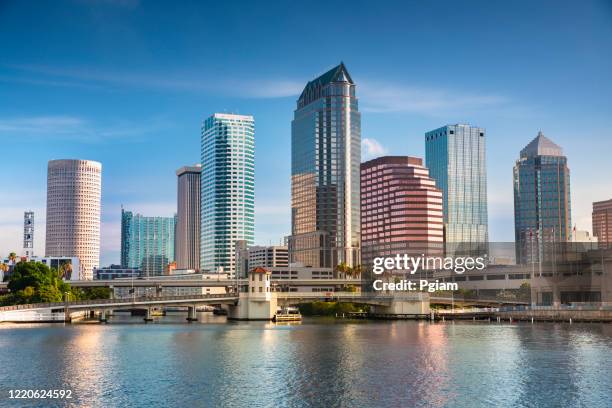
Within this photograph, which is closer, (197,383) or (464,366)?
(197,383)

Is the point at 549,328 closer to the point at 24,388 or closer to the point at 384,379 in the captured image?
the point at 384,379

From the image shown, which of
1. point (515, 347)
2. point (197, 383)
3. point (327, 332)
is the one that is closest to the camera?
point (197, 383)

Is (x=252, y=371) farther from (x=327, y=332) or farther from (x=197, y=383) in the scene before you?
(x=327, y=332)

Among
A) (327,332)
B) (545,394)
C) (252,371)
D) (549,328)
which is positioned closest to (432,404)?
(545,394)

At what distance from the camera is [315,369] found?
→ 94375 mm

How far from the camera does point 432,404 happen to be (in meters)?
71.6

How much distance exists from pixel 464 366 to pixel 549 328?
72936 mm

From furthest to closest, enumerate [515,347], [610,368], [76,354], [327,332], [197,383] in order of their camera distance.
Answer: [327,332], [515,347], [76,354], [610,368], [197,383]

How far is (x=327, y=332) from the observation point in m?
157

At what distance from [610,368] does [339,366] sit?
31.1 m

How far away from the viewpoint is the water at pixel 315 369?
245 feet

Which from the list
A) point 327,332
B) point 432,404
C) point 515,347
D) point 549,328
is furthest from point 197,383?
point 549,328

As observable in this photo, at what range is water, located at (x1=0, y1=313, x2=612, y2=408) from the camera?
74562 mm

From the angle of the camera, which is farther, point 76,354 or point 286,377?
point 76,354
